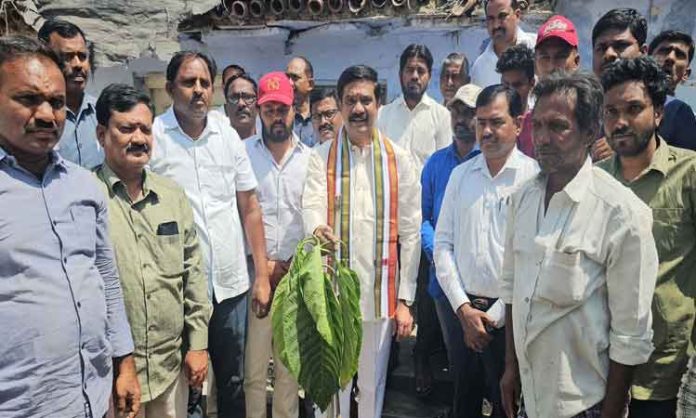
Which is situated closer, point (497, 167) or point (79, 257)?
point (79, 257)

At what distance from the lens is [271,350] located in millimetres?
3498

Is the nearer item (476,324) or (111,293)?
→ (111,293)

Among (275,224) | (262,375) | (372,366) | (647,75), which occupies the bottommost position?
(262,375)

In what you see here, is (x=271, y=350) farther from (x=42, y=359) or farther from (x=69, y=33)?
(x=69, y=33)

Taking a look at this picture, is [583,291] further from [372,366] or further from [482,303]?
[372,366]

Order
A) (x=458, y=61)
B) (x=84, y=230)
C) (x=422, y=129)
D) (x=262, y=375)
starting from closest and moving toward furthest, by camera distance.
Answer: (x=84, y=230), (x=262, y=375), (x=422, y=129), (x=458, y=61)

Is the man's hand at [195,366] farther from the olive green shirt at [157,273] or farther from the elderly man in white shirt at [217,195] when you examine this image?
the elderly man in white shirt at [217,195]

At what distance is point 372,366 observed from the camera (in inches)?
126

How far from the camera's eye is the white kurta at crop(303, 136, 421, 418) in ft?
10.2

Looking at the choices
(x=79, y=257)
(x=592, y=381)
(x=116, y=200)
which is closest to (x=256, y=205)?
(x=116, y=200)

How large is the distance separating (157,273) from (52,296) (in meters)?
0.66

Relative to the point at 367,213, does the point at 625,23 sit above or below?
above

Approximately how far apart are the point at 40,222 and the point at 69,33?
1.67 metres

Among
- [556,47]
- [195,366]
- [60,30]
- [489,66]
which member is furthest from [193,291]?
[489,66]
